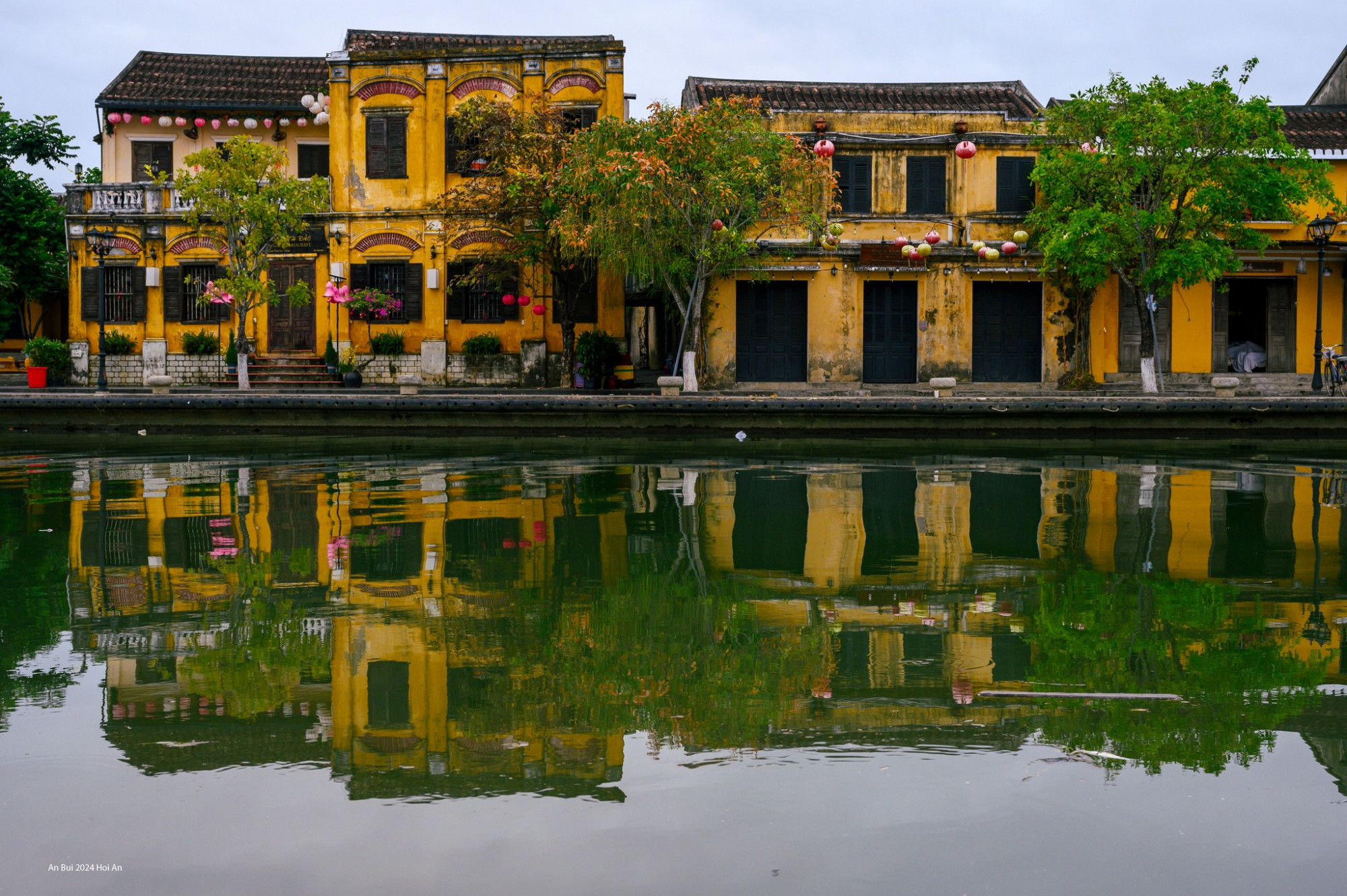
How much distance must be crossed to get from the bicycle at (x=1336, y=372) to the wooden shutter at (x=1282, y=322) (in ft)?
5.23

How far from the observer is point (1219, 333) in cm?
2706

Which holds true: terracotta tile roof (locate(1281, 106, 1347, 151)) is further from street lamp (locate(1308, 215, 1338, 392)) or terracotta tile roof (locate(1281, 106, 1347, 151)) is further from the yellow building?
the yellow building

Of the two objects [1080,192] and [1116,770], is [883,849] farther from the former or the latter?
[1080,192]

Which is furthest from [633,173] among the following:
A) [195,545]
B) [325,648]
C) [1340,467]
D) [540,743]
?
[540,743]

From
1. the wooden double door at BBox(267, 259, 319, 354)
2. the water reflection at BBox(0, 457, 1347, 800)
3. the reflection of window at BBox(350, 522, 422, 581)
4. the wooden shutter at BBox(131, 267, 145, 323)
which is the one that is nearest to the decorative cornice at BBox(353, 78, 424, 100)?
the wooden double door at BBox(267, 259, 319, 354)

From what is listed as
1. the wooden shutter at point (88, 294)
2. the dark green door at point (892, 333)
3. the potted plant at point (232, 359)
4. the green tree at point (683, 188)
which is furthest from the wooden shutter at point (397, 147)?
the dark green door at point (892, 333)

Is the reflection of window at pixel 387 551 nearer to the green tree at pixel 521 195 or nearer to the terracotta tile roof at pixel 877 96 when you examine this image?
the green tree at pixel 521 195

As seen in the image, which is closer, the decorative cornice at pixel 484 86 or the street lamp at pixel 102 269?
the street lamp at pixel 102 269

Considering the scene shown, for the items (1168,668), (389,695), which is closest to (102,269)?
(389,695)

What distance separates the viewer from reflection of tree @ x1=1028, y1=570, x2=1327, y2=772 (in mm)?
4340

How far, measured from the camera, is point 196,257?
28.5m

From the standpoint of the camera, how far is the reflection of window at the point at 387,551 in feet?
25.1

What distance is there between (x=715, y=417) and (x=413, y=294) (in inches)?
424

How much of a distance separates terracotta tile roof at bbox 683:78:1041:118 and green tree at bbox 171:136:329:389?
9.11 m
